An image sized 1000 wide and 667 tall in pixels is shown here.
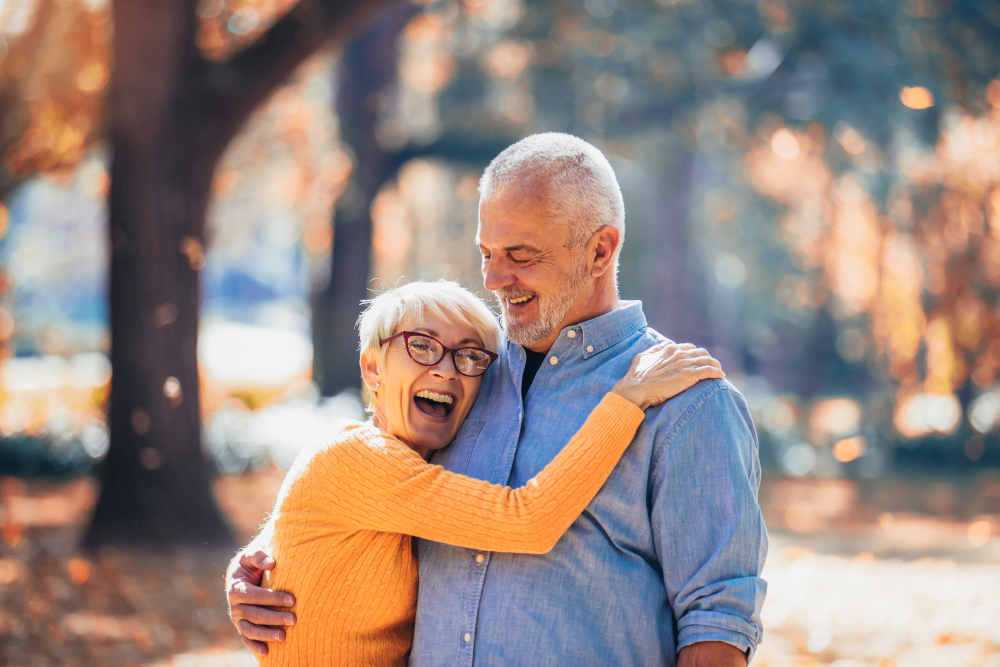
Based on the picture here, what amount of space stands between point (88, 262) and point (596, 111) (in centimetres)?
3417

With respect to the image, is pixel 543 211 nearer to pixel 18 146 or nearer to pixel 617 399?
pixel 617 399

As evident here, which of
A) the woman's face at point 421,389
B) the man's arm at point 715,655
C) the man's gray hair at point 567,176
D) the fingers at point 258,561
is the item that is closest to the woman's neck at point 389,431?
the woman's face at point 421,389

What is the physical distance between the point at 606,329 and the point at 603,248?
0.25 meters

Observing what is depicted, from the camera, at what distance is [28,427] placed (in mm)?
14266

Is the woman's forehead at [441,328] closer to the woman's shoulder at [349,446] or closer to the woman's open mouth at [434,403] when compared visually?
the woman's open mouth at [434,403]

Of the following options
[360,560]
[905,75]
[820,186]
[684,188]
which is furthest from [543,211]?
[820,186]

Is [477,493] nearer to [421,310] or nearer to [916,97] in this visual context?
[421,310]

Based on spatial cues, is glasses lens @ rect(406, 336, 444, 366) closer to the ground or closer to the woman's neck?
the woman's neck

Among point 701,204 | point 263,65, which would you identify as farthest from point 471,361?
point 701,204

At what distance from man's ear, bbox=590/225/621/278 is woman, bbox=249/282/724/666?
0.35 meters

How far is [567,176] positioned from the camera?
263 cm

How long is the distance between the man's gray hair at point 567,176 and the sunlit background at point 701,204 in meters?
4.93

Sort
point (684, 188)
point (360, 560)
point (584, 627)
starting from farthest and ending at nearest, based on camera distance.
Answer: point (684, 188) → point (360, 560) → point (584, 627)

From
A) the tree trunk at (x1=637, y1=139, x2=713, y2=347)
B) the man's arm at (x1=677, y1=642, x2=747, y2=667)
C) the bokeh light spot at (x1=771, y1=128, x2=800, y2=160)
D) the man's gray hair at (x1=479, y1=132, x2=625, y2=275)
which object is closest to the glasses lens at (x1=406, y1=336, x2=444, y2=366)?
the man's gray hair at (x1=479, y1=132, x2=625, y2=275)
